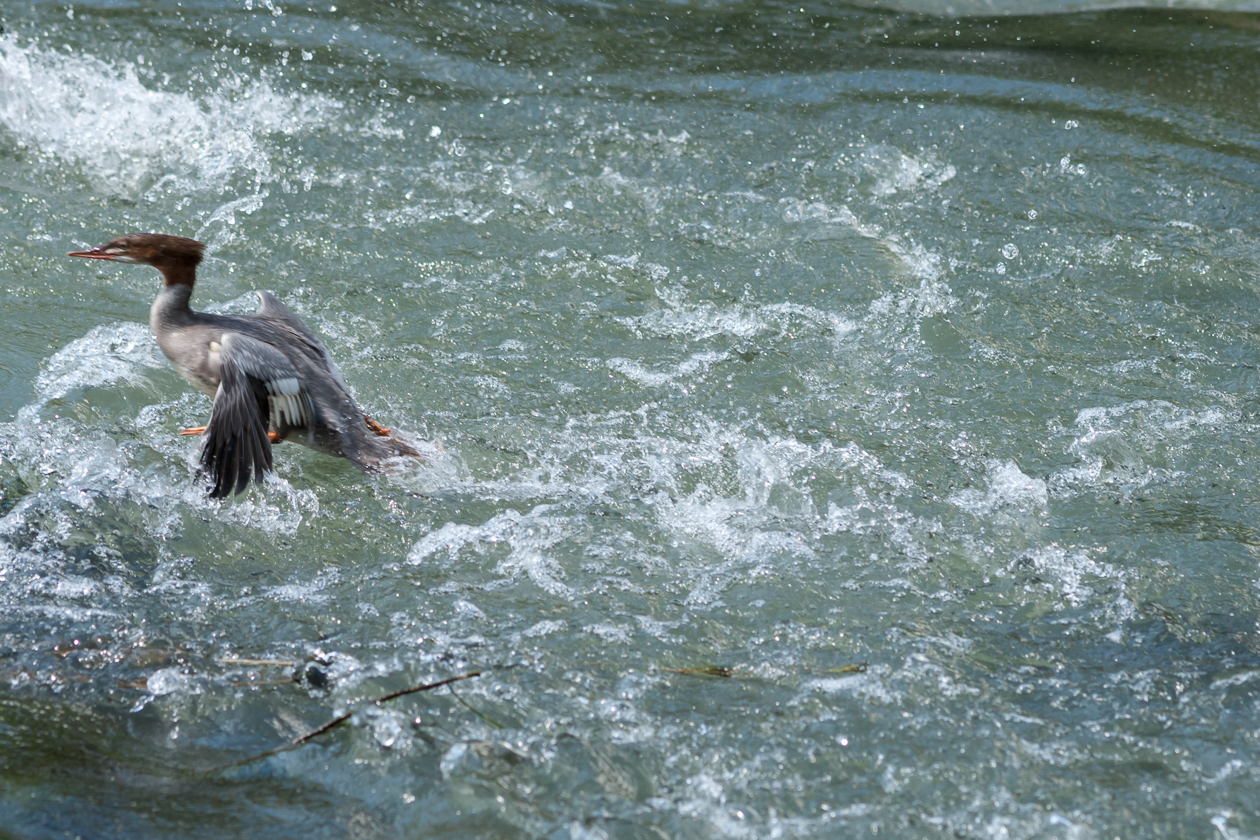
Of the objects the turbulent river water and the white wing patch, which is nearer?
the turbulent river water

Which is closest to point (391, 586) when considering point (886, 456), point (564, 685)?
point (564, 685)

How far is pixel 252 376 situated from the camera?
4219 mm

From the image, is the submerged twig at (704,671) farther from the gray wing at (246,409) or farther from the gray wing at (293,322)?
the gray wing at (293,322)

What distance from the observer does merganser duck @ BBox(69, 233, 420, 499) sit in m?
4.11

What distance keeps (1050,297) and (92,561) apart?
435cm

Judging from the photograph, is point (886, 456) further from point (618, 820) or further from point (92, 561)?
point (92, 561)

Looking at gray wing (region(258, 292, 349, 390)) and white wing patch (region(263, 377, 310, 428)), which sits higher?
gray wing (region(258, 292, 349, 390))

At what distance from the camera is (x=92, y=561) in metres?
3.73

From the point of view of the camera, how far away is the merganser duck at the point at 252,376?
411cm

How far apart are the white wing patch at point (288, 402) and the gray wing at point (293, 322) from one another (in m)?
Result: 0.20

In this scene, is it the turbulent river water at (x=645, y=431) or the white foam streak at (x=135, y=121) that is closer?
the turbulent river water at (x=645, y=431)

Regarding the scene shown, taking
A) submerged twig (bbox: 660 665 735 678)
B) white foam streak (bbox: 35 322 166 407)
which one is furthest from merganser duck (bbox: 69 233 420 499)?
submerged twig (bbox: 660 665 735 678)

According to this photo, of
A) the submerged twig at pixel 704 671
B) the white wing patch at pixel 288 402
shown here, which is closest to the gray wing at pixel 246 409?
the white wing patch at pixel 288 402

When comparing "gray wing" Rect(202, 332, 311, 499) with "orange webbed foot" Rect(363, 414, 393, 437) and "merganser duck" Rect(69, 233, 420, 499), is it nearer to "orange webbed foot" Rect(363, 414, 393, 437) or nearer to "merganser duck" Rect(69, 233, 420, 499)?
"merganser duck" Rect(69, 233, 420, 499)
